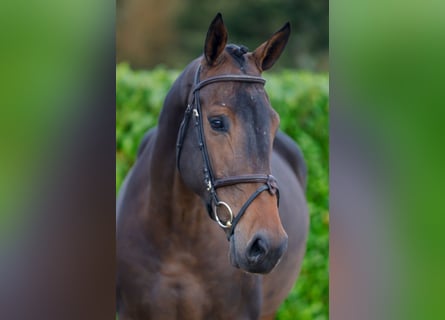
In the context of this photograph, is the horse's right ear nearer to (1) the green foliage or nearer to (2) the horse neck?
(2) the horse neck

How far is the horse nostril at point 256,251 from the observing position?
1611mm

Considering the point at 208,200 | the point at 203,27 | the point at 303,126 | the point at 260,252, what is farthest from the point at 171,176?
the point at 303,126

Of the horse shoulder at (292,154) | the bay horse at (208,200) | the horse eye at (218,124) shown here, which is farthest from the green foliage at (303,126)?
the horse eye at (218,124)

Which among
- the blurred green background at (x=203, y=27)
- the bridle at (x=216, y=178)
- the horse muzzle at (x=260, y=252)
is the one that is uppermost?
the blurred green background at (x=203, y=27)

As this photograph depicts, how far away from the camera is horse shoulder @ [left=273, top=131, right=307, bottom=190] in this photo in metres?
3.20

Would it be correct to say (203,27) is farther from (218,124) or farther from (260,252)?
(260,252)

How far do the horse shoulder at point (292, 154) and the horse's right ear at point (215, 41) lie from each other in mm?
1344

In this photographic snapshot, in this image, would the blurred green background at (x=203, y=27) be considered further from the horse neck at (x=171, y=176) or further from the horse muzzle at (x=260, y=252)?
the horse muzzle at (x=260, y=252)

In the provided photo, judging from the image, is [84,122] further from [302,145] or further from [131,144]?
[302,145]

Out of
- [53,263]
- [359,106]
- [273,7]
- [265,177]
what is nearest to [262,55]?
[265,177]

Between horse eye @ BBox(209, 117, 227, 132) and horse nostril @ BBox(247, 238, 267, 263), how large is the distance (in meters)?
0.33

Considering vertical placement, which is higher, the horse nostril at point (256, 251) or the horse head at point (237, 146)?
the horse head at point (237, 146)

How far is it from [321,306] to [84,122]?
272cm

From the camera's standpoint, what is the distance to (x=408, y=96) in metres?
1.08
